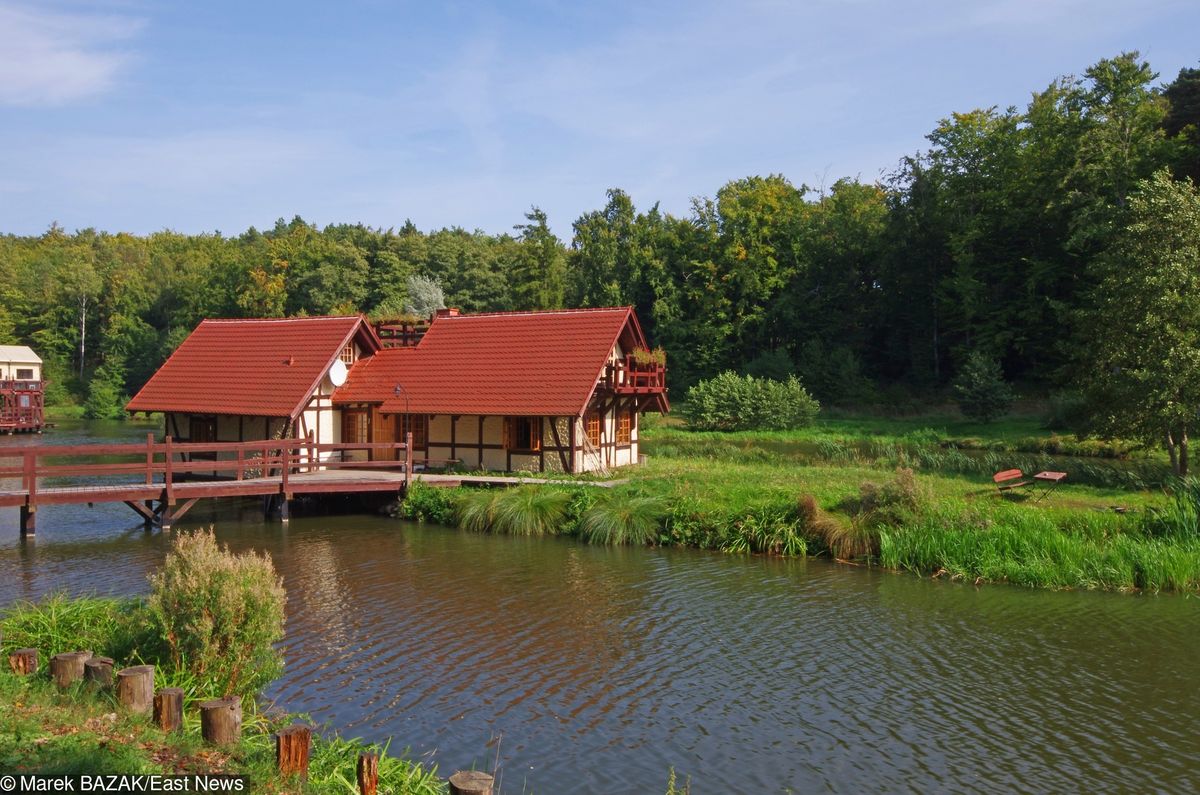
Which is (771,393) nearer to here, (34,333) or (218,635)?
(218,635)

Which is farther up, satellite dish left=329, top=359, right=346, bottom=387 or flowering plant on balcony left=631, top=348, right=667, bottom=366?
flowering plant on balcony left=631, top=348, right=667, bottom=366

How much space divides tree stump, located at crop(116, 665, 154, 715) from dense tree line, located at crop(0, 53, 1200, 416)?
24265mm

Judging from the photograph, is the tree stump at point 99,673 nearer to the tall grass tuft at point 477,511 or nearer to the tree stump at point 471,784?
Result: the tree stump at point 471,784

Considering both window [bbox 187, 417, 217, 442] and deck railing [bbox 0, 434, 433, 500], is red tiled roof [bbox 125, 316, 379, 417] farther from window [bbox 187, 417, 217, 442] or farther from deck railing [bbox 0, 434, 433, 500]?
deck railing [bbox 0, 434, 433, 500]

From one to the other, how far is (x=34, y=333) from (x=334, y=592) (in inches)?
2907

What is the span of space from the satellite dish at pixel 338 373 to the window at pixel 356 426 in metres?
0.95

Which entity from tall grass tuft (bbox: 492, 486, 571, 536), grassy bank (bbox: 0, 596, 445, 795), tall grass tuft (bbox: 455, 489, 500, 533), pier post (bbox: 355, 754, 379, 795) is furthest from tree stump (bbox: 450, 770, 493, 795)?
tall grass tuft (bbox: 455, 489, 500, 533)

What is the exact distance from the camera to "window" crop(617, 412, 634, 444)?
27922mm

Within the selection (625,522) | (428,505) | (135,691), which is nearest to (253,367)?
(428,505)

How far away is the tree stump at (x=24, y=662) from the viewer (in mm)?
8102

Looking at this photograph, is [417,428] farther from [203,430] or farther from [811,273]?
[811,273]

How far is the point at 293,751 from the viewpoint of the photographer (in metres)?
6.46

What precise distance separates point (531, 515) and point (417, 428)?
801 cm

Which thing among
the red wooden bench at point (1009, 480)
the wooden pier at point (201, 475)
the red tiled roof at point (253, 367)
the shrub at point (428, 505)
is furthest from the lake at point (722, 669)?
the red tiled roof at point (253, 367)
